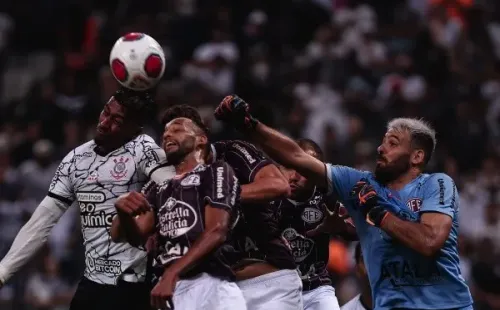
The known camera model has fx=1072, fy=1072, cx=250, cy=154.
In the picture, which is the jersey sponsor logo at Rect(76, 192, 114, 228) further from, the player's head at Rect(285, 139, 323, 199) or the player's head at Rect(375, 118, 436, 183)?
the player's head at Rect(375, 118, 436, 183)

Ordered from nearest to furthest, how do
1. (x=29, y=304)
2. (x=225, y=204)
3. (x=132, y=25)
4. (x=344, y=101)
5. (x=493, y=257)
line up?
(x=225, y=204) → (x=29, y=304) → (x=493, y=257) → (x=344, y=101) → (x=132, y=25)

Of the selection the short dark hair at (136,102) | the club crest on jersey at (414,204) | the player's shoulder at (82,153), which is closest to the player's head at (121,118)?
the short dark hair at (136,102)

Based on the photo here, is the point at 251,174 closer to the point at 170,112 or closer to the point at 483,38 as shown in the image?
the point at 170,112

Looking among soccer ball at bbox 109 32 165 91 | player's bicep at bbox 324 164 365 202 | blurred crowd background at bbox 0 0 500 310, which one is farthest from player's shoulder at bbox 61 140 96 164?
blurred crowd background at bbox 0 0 500 310

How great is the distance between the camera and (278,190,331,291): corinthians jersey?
25.9 feet

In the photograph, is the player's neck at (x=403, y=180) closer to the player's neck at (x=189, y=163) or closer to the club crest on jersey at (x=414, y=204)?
the club crest on jersey at (x=414, y=204)

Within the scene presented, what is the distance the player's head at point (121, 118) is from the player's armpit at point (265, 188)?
45.8 inches

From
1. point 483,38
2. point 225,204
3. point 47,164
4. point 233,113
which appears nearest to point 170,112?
point 233,113

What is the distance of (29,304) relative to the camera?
472 inches

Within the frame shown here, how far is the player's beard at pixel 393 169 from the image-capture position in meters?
7.00

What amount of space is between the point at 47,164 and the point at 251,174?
23.4 feet

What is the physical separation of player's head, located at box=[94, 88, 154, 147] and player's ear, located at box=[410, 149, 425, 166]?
1859mm

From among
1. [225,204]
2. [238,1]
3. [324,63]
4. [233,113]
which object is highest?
[238,1]

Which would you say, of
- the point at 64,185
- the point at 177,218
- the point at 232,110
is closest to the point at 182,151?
the point at 232,110
